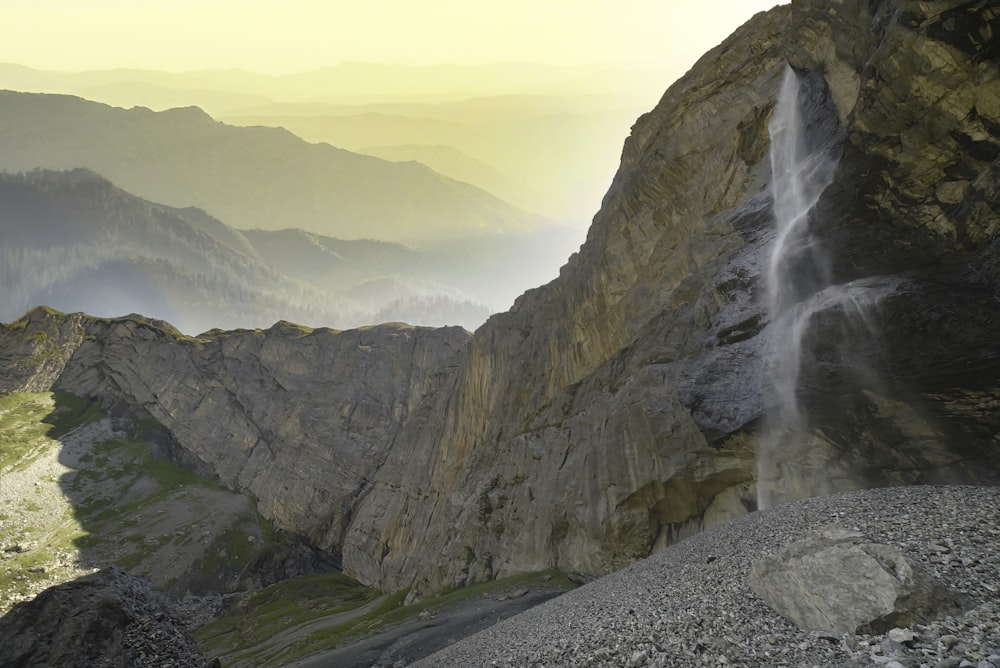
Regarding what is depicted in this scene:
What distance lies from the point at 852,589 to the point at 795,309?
24.6 m

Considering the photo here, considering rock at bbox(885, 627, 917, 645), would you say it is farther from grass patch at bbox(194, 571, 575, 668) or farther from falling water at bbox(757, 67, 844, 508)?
grass patch at bbox(194, 571, 575, 668)

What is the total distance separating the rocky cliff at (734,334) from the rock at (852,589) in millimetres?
15456

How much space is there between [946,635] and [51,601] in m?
46.0

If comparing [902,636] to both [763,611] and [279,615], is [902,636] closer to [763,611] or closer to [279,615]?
[763,611]

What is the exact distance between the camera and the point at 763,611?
18.9 metres

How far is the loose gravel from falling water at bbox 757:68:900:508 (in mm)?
7071

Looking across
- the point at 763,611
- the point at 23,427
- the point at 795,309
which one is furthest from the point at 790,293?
the point at 23,427

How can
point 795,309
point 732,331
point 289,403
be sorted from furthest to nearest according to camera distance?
point 289,403 → point 732,331 → point 795,309

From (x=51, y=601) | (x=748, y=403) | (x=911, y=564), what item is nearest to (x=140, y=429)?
(x=51, y=601)

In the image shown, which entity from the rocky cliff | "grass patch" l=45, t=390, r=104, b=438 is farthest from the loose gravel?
"grass patch" l=45, t=390, r=104, b=438

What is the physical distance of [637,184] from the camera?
72.1 m

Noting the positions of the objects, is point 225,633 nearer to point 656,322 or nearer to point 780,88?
point 656,322

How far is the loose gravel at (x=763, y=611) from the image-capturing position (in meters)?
14.5

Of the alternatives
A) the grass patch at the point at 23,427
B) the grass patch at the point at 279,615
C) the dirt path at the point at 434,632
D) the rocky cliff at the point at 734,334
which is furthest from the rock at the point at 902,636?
the grass patch at the point at 23,427
